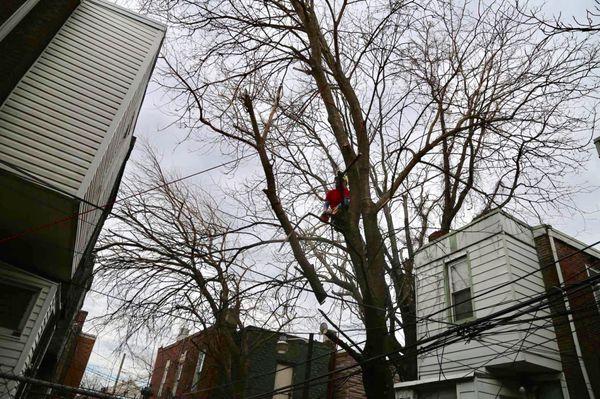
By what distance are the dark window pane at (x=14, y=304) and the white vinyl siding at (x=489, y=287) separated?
804 centimetres

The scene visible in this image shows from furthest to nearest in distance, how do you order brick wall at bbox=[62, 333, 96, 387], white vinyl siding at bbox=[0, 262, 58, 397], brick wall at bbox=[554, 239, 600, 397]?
brick wall at bbox=[62, 333, 96, 387]
brick wall at bbox=[554, 239, 600, 397]
white vinyl siding at bbox=[0, 262, 58, 397]

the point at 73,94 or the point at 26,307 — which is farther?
the point at 26,307

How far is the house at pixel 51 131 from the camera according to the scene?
610cm

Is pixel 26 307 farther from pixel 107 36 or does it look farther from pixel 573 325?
pixel 573 325

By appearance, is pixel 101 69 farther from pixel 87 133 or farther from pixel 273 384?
pixel 273 384

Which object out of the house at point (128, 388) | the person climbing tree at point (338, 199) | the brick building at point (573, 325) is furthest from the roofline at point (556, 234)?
the house at point (128, 388)

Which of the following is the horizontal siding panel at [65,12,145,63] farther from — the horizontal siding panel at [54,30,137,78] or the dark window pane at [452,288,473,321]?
the dark window pane at [452,288,473,321]

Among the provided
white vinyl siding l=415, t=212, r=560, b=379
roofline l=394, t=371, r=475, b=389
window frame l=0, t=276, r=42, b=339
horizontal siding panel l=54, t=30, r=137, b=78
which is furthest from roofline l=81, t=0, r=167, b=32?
roofline l=394, t=371, r=475, b=389

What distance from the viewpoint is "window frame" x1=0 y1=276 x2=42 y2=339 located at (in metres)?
7.61

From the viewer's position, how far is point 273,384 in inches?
801

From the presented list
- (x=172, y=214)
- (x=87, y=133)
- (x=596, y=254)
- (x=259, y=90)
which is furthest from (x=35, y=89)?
(x=596, y=254)

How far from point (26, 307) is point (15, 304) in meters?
0.21

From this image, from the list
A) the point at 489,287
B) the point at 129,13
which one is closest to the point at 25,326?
the point at 129,13

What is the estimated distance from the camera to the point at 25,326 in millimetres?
7797
